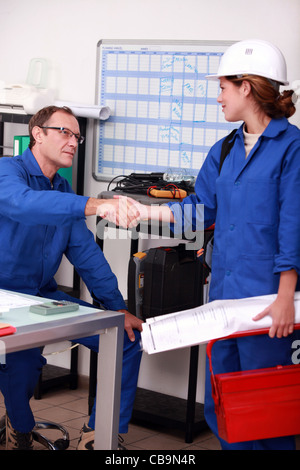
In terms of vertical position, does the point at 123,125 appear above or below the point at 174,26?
below

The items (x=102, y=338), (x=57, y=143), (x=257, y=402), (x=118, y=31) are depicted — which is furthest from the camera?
(x=118, y=31)

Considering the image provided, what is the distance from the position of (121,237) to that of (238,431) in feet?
6.21

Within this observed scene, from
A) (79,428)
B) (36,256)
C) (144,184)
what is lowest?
(79,428)

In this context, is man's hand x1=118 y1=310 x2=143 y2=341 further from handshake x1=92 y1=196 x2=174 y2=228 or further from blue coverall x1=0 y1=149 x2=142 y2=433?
handshake x1=92 y1=196 x2=174 y2=228

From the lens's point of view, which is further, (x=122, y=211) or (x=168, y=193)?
(x=168, y=193)

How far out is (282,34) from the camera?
327 cm

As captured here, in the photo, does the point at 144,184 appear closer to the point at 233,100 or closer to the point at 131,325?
the point at 131,325

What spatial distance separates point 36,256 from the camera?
2.85 m

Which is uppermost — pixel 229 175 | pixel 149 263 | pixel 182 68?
pixel 182 68

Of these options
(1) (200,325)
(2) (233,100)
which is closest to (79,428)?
(1) (200,325)

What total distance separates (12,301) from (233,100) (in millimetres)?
996

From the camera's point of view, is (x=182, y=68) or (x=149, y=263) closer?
(x=149, y=263)
